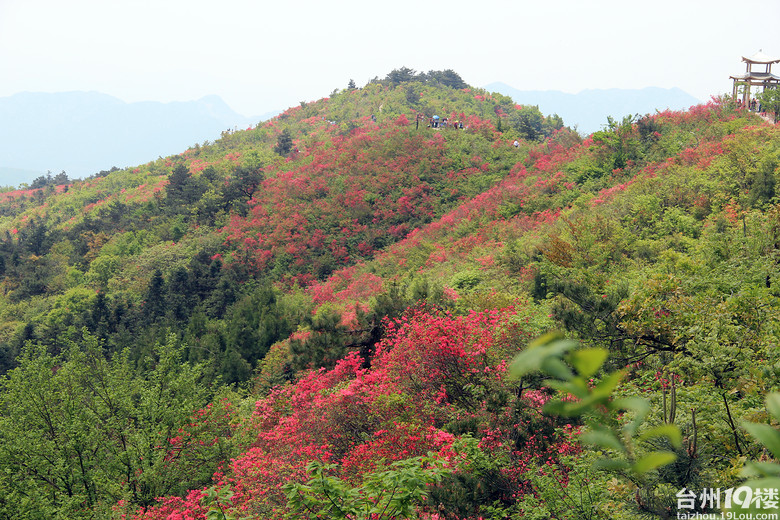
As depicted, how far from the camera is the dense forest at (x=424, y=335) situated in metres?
5.17

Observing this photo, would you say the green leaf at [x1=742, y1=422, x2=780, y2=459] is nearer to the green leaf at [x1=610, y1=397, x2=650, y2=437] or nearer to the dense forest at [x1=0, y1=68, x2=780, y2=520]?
the dense forest at [x1=0, y1=68, x2=780, y2=520]

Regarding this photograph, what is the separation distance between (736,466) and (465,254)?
16.7 metres

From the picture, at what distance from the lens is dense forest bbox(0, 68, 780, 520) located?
5.17 meters

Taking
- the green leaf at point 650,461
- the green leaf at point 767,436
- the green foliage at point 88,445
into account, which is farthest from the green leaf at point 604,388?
the green foliage at point 88,445

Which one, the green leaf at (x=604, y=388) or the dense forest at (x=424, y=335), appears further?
the dense forest at (x=424, y=335)

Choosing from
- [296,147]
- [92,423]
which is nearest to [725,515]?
[92,423]

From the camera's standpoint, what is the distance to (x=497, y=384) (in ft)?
27.9

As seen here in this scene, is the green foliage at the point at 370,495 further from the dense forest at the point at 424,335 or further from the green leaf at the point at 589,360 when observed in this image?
the green leaf at the point at 589,360

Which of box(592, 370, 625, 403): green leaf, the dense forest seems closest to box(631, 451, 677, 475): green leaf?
the dense forest

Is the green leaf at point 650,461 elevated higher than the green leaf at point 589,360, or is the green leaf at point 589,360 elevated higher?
the green leaf at point 589,360

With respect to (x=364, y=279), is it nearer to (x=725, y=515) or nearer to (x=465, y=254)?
(x=465, y=254)

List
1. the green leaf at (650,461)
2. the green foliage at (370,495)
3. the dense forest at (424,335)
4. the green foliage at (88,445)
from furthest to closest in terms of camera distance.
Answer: the green foliage at (88,445) < the dense forest at (424,335) < the green foliage at (370,495) < the green leaf at (650,461)

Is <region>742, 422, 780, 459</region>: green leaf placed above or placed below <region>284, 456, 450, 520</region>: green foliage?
above

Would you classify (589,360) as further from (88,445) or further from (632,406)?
(88,445)
